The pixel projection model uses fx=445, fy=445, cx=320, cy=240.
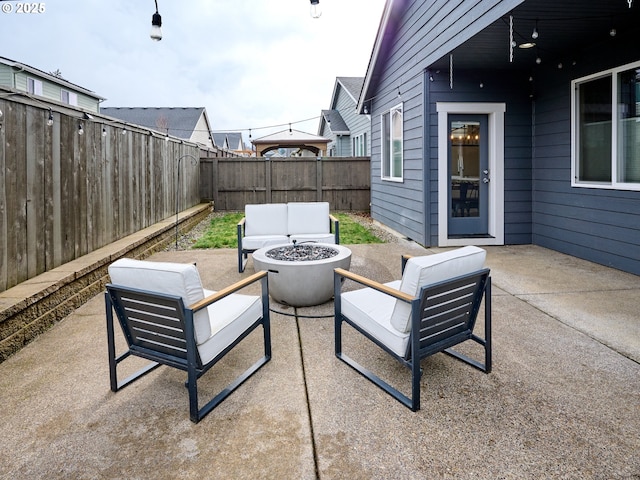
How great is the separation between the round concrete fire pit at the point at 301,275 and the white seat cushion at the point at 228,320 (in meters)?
0.93

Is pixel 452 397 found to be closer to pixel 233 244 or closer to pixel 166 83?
pixel 233 244

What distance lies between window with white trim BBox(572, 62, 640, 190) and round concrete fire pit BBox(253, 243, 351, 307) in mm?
3461

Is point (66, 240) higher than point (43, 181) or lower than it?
lower

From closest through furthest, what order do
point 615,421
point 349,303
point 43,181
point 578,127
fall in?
point 615,421 → point 349,303 → point 43,181 → point 578,127

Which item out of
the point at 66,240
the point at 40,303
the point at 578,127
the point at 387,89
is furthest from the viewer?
the point at 387,89

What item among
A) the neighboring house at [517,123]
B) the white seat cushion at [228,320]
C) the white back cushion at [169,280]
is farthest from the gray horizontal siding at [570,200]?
the white back cushion at [169,280]

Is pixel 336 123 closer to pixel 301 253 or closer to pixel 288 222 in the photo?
pixel 288 222

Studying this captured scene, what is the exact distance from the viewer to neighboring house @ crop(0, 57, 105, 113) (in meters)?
15.1

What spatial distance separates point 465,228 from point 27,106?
5846 mm

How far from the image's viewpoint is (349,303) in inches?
113

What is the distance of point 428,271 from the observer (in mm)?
2277

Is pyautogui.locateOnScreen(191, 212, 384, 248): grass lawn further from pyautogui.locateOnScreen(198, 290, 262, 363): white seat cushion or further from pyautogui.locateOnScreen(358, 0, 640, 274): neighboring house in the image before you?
pyautogui.locateOnScreen(198, 290, 262, 363): white seat cushion

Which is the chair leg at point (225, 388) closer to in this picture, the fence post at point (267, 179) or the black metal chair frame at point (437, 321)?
the black metal chair frame at point (437, 321)

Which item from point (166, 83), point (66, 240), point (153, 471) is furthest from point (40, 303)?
point (166, 83)
